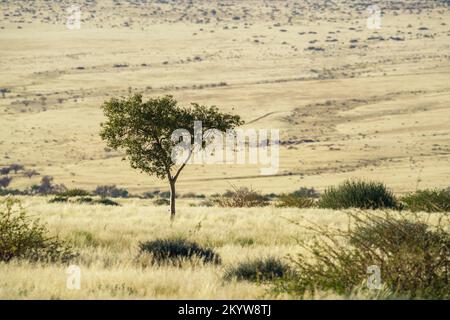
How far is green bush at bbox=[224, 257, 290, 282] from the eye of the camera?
10625mm

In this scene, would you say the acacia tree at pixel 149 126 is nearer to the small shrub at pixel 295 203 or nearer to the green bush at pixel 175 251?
the small shrub at pixel 295 203

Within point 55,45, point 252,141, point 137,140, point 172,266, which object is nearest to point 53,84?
point 55,45

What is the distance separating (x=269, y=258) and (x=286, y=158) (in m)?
72.4

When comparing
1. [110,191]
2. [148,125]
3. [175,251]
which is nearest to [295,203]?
[148,125]

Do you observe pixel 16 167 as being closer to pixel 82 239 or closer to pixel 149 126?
pixel 149 126

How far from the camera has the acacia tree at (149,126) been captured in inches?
918

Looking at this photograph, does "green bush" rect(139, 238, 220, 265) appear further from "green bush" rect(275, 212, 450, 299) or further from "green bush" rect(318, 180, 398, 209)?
"green bush" rect(318, 180, 398, 209)

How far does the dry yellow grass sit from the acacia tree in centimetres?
179

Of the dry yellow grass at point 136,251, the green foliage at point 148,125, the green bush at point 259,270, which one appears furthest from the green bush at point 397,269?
the green foliage at point 148,125

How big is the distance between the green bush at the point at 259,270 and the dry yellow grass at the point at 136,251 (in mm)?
247

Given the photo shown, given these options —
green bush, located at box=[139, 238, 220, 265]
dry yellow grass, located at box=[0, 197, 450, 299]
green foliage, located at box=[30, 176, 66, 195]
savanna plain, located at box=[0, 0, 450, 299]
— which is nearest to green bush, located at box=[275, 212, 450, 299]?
savanna plain, located at box=[0, 0, 450, 299]

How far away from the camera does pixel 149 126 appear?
2361 centimetres

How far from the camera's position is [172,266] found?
11680 mm

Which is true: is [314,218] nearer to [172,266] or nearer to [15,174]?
[172,266]
